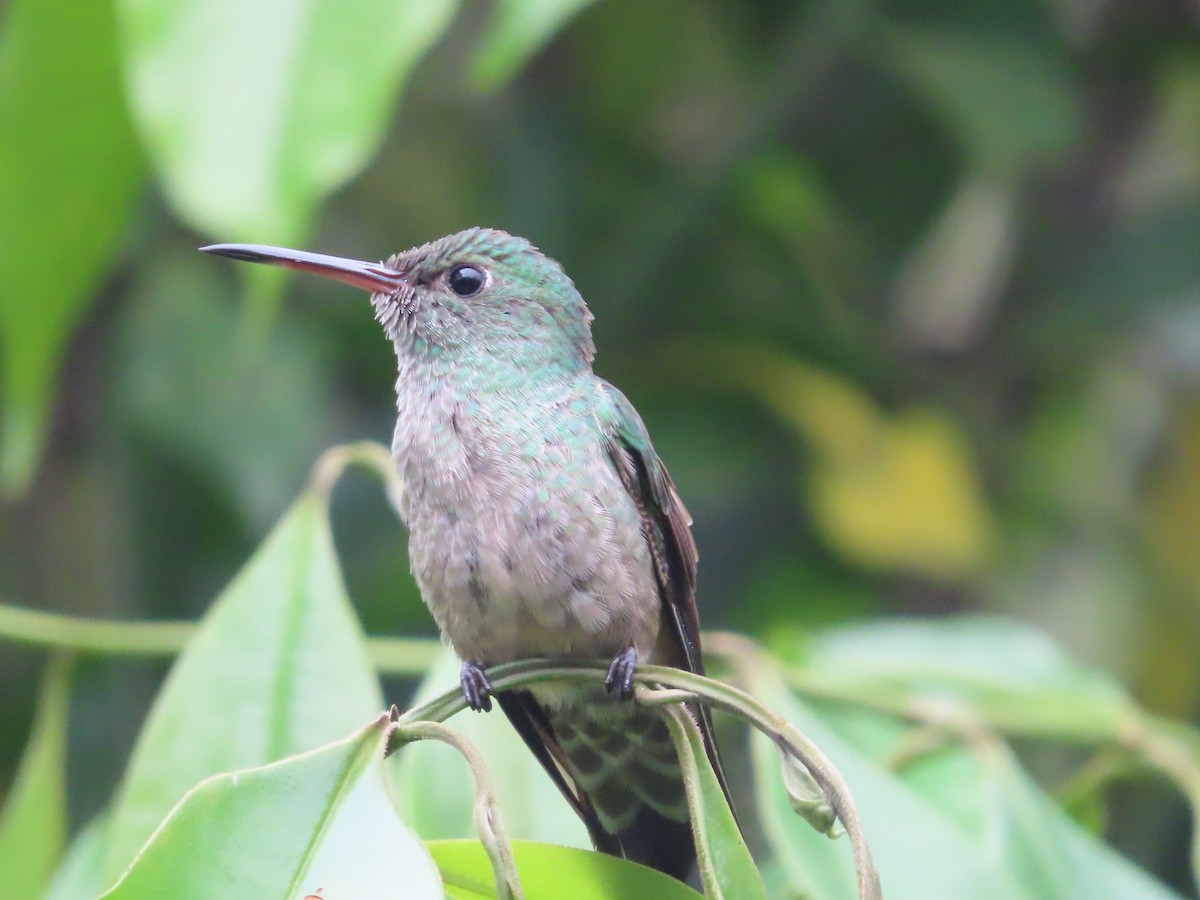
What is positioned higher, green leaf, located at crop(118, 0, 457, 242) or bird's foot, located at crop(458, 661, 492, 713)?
green leaf, located at crop(118, 0, 457, 242)

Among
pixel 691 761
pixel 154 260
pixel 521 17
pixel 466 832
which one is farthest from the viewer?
pixel 154 260

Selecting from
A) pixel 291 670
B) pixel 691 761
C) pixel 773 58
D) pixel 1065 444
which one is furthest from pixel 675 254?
pixel 691 761

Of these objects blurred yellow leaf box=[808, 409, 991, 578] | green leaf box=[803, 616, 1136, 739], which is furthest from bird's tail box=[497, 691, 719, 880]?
blurred yellow leaf box=[808, 409, 991, 578]

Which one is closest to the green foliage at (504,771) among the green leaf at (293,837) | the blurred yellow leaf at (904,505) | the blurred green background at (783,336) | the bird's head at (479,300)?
the green leaf at (293,837)

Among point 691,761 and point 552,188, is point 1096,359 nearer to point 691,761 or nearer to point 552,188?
point 552,188

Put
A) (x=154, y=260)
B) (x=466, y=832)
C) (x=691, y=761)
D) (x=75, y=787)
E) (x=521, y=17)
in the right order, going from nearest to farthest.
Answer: (x=691, y=761)
(x=466, y=832)
(x=521, y=17)
(x=75, y=787)
(x=154, y=260)

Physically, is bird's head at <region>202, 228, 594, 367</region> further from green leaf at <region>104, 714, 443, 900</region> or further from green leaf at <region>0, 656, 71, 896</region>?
green leaf at <region>104, 714, 443, 900</region>
